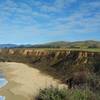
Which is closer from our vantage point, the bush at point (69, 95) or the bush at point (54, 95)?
the bush at point (69, 95)

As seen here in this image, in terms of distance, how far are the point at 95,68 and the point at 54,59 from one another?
25455mm

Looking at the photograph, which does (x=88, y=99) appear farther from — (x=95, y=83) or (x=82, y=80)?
(x=82, y=80)

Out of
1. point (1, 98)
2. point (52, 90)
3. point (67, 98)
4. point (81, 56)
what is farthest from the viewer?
point (81, 56)

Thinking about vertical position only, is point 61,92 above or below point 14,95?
above

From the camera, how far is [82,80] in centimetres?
3081

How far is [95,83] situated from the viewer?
25203 mm

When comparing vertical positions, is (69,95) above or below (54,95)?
above

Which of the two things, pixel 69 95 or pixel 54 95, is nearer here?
pixel 69 95

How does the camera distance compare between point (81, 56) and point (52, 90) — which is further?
point (81, 56)

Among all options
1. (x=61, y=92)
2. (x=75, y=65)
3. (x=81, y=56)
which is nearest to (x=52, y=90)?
(x=61, y=92)

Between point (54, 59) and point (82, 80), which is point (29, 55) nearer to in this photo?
point (54, 59)

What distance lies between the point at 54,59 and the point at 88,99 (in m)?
47.4

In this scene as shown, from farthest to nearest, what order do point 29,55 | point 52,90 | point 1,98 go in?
point 29,55
point 1,98
point 52,90

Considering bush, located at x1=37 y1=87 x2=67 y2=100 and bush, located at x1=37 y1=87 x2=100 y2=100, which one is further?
bush, located at x1=37 y1=87 x2=67 y2=100
